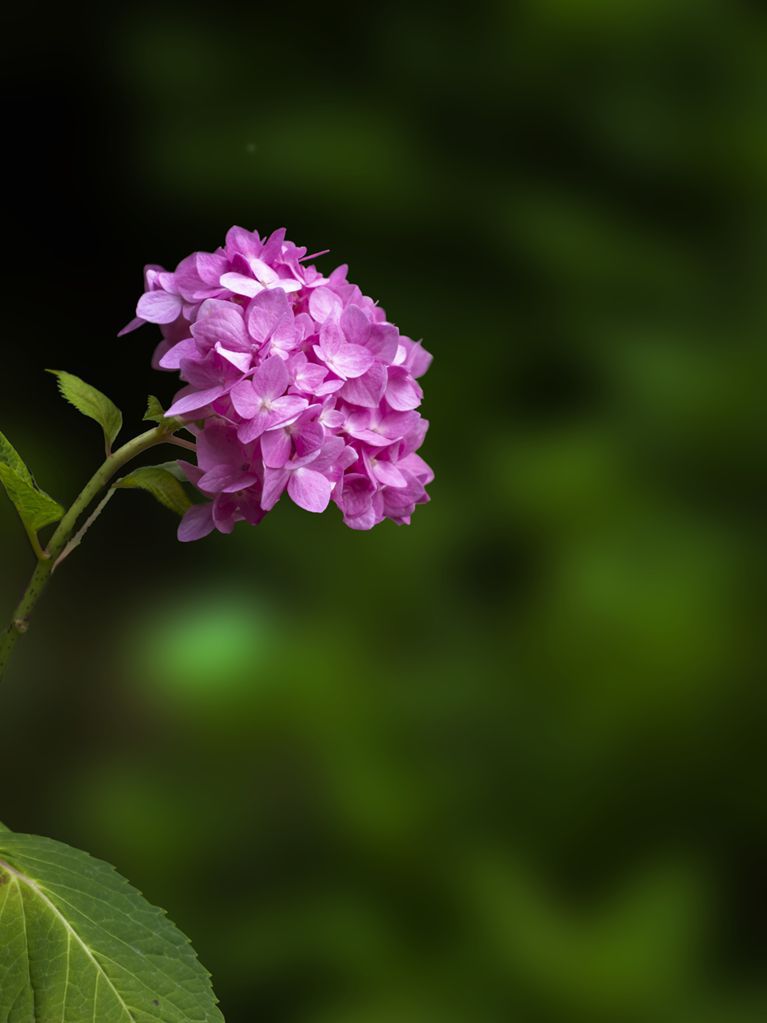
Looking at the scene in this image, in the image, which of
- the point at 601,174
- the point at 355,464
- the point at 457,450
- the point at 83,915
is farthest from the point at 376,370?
the point at 601,174

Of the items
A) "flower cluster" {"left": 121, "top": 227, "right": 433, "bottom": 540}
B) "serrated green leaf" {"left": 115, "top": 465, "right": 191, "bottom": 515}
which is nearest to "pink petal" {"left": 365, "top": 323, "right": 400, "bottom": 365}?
"flower cluster" {"left": 121, "top": 227, "right": 433, "bottom": 540}

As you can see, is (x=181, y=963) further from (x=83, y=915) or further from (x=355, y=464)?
(x=355, y=464)

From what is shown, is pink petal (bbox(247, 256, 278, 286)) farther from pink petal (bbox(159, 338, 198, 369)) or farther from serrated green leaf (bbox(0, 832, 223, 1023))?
serrated green leaf (bbox(0, 832, 223, 1023))

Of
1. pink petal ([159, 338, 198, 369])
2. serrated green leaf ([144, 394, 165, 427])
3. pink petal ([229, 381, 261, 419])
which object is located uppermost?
pink petal ([159, 338, 198, 369])

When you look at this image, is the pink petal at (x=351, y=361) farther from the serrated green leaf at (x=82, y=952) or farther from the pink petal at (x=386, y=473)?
the serrated green leaf at (x=82, y=952)

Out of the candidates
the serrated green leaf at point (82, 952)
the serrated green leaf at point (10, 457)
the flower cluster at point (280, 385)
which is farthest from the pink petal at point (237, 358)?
the serrated green leaf at point (82, 952)
